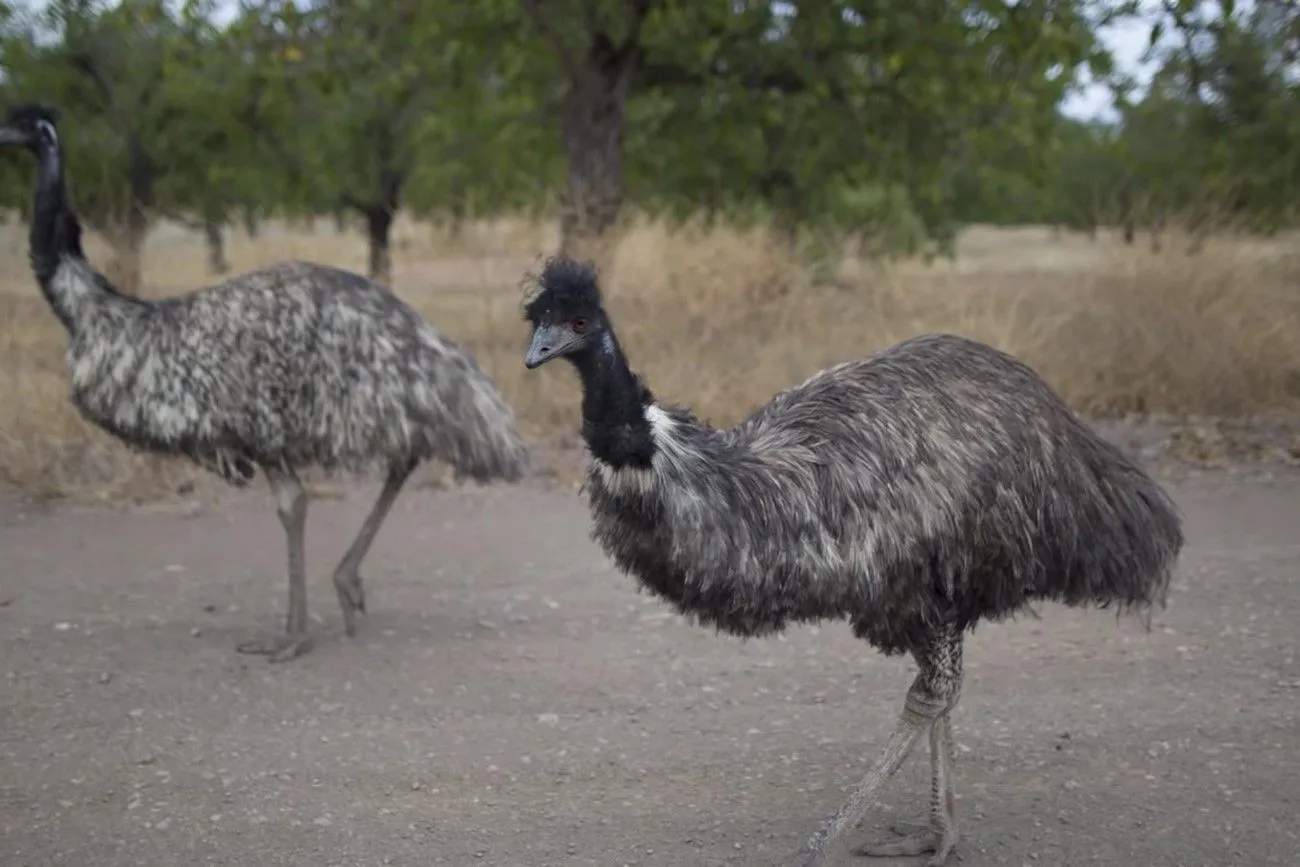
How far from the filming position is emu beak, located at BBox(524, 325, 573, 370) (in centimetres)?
342

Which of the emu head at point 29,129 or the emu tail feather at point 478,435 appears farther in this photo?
the emu head at point 29,129

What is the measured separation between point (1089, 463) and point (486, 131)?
13.6 meters

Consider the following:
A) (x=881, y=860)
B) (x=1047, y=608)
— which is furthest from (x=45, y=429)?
(x=881, y=860)

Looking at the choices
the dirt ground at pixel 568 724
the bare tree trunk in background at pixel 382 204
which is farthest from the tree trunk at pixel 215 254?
the dirt ground at pixel 568 724

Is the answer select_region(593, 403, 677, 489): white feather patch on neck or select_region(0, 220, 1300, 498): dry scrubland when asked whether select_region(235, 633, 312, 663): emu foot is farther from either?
select_region(593, 403, 677, 489): white feather patch on neck

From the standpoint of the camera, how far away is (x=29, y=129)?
21.7 feet

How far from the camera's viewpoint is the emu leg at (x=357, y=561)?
638 cm

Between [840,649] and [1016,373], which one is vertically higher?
[1016,373]

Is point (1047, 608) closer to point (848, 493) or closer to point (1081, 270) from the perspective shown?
point (848, 493)

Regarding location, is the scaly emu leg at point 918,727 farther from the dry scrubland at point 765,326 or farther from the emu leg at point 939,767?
the dry scrubland at point 765,326

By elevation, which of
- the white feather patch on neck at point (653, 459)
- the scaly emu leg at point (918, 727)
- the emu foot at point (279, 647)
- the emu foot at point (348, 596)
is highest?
the white feather patch on neck at point (653, 459)

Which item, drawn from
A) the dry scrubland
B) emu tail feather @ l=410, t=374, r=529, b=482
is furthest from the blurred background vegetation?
emu tail feather @ l=410, t=374, r=529, b=482

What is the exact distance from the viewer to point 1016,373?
4195 millimetres

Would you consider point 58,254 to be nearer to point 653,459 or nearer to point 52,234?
point 52,234
